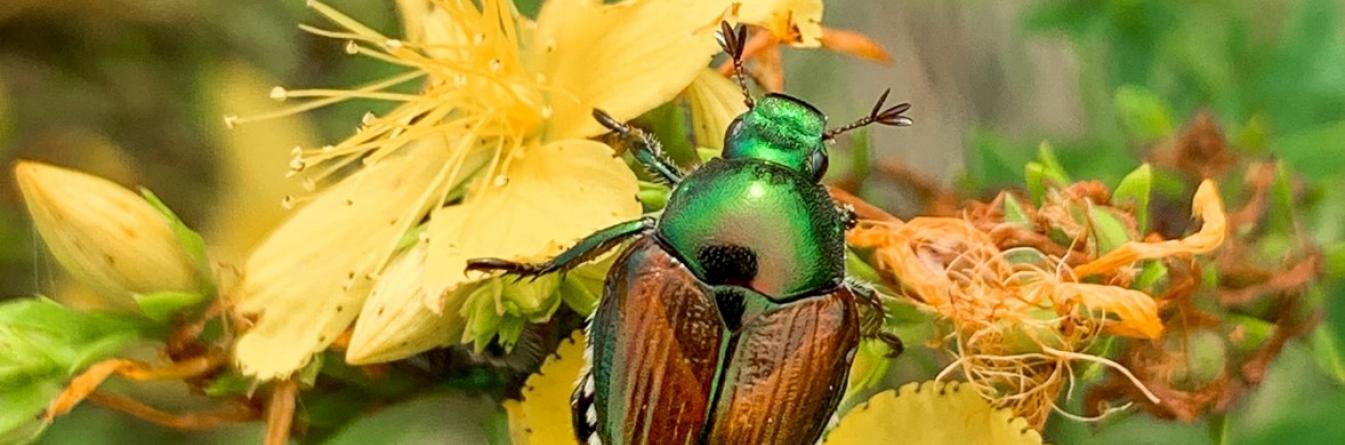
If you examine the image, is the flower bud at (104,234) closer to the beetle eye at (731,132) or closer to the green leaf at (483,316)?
the green leaf at (483,316)

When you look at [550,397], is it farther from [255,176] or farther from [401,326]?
[255,176]

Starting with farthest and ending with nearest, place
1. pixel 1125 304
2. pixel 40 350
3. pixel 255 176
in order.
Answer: pixel 255 176 < pixel 40 350 < pixel 1125 304

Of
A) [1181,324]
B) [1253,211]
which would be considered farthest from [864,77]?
[1181,324]

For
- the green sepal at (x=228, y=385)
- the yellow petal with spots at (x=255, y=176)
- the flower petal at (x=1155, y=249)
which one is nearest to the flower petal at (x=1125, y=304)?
the flower petal at (x=1155, y=249)

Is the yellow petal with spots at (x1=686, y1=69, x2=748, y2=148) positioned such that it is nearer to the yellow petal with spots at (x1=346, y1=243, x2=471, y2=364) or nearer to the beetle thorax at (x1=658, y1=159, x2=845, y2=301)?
the beetle thorax at (x1=658, y1=159, x2=845, y2=301)

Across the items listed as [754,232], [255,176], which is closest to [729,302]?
[754,232]

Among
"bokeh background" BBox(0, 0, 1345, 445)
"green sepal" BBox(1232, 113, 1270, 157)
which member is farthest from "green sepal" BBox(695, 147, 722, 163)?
"green sepal" BBox(1232, 113, 1270, 157)
